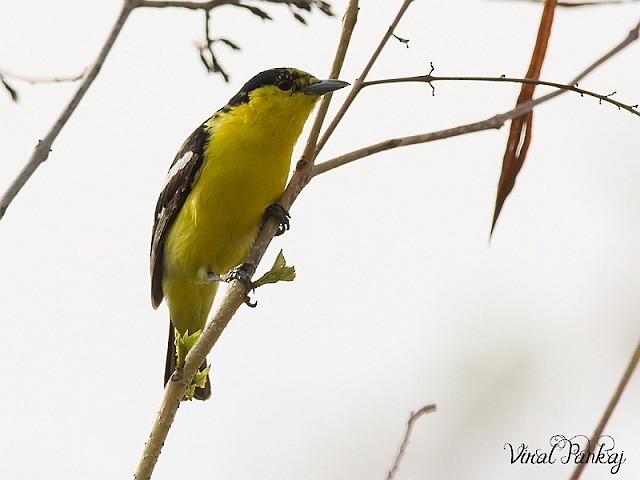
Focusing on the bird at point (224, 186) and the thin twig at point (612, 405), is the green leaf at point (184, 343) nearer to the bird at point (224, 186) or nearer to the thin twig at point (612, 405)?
the thin twig at point (612, 405)

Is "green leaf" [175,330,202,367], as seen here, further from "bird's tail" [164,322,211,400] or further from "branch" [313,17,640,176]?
"bird's tail" [164,322,211,400]

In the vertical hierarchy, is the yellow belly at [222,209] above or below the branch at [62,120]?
above

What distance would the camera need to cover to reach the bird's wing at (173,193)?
16.7 feet

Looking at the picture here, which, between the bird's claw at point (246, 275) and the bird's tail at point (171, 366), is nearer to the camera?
the bird's claw at point (246, 275)

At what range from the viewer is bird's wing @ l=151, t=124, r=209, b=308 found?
16.7ft

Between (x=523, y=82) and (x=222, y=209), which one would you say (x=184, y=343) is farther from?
(x=222, y=209)

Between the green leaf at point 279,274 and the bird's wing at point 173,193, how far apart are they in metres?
2.32

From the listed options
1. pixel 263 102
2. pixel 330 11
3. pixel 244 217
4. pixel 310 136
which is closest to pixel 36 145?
pixel 330 11

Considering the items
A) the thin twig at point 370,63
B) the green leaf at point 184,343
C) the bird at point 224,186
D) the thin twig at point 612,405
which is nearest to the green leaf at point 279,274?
the green leaf at point 184,343

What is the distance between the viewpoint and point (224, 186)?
15.6ft

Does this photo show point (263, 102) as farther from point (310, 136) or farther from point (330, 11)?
point (330, 11)

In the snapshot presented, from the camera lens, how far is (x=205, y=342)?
2.45 meters

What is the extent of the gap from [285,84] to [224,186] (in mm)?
690

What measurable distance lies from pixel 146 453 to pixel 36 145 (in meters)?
0.79
